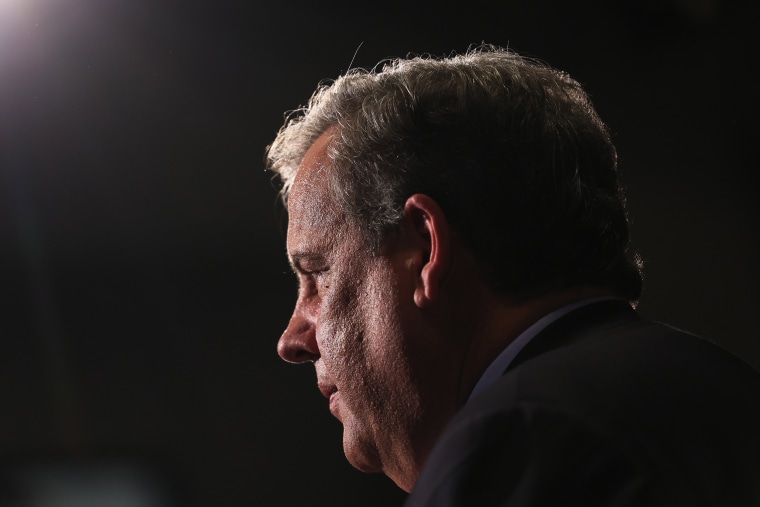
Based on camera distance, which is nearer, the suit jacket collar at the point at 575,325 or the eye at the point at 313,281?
the suit jacket collar at the point at 575,325

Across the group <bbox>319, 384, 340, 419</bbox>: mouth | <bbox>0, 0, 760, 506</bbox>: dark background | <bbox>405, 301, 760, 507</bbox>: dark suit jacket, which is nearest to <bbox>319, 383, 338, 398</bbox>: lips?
<bbox>319, 384, 340, 419</bbox>: mouth

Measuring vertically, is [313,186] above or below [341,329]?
above

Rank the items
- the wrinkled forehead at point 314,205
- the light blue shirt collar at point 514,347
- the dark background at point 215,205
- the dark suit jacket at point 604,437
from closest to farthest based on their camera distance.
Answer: the dark suit jacket at point 604,437 → the light blue shirt collar at point 514,347 → the wrinkled forehead at point 314,205 → the dark background at point 215,205

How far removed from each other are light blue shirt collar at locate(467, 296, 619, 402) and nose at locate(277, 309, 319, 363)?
12.5 inches

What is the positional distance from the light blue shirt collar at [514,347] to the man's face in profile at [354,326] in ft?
0.32

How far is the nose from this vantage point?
3.85 feet

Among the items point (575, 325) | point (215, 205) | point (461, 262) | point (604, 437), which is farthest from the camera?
point (215, 205)

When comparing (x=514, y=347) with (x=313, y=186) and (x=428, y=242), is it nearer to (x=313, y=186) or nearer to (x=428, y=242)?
(x=428, y=242)

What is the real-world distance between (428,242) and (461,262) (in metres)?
0.05

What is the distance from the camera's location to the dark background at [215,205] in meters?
1.95

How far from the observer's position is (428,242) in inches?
39.2

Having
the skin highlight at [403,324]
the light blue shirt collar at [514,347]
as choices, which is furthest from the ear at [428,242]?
the light blue shirt collar at [514,347]

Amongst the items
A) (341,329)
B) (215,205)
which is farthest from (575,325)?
(215,205)

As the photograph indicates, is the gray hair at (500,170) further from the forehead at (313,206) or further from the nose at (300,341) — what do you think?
the nose at (300,341)
